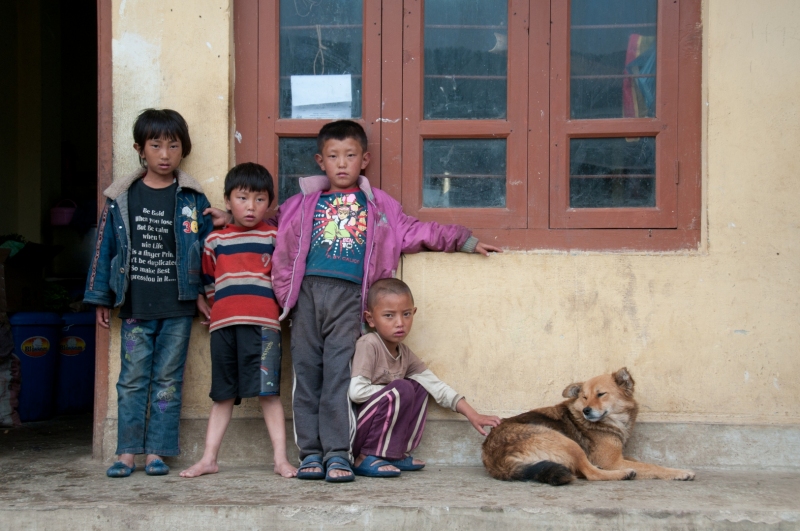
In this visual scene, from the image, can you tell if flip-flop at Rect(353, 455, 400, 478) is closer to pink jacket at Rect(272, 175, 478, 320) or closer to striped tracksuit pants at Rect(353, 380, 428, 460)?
striped tracksuit pants at Rect(353, 380, 428, 460)

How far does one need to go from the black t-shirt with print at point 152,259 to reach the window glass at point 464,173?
4.41 ft

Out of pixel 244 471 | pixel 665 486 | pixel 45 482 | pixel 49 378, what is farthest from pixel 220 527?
pixel 49 378

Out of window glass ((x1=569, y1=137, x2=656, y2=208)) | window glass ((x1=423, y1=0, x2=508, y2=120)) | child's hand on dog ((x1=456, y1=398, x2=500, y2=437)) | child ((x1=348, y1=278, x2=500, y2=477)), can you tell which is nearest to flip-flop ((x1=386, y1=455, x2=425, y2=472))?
child ((x1=348, y1=278, x2=500, y2=477))

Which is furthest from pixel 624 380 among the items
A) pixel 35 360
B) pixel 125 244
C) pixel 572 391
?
pixel 35 360

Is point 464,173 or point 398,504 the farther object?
point 464,173

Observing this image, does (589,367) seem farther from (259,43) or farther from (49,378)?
(49,378)

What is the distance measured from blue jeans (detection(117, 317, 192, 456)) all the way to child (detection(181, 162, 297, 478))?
0.20 meters

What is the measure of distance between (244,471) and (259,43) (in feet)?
7.36

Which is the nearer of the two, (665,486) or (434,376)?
(665,486)

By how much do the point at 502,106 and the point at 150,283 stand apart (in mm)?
2053

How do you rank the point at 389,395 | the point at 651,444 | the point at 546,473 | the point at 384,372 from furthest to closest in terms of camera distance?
the point at 651,444, the point at 384,372, the point at 389,395, the point at 546,473

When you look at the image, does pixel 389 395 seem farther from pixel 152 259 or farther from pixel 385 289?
pixel 152 259

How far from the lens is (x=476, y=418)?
3.89 metres

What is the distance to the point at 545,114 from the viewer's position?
167 inches
